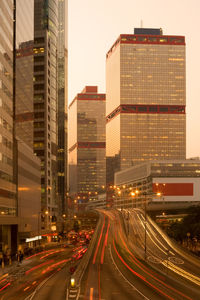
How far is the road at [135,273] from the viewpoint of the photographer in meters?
50.1

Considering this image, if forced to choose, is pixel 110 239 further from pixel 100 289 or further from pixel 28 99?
pixel 100 289

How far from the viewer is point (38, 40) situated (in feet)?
645

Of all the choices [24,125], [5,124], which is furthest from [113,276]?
[24,125]

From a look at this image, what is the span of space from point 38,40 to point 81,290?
157666 mm

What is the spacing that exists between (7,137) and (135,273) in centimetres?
5125

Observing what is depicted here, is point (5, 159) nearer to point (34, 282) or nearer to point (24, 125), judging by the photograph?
point (24, 125)

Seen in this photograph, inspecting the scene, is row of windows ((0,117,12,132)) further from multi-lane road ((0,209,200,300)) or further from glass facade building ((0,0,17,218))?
multi-lane road ((0,209,200,300))

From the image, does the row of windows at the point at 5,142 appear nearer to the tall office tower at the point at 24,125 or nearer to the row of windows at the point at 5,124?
the row of windows at the point at 5,124

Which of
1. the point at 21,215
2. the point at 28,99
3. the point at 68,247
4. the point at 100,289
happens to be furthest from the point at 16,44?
the point at 100,289

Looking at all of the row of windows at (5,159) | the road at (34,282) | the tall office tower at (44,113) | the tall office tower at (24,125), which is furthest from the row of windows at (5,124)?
the tall office tower at (44,113)

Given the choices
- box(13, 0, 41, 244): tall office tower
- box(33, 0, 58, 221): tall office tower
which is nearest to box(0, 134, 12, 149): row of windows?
box(13, 0, 41, 244): tall office tower

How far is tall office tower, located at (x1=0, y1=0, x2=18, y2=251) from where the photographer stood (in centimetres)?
10238

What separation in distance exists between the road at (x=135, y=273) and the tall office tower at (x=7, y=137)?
65.1 feet

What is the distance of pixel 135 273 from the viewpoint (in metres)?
66.9
